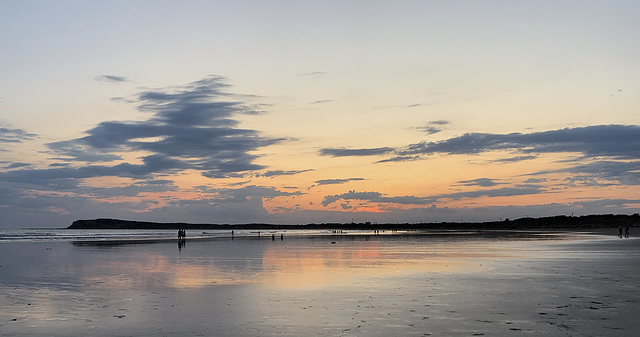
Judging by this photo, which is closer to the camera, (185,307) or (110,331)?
(110,331)

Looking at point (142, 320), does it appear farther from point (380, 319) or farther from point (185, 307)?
point (380, 319)

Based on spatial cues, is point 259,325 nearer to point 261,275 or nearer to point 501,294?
point 501,294

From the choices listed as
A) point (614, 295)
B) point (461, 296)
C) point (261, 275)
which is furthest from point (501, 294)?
point (261, 275)

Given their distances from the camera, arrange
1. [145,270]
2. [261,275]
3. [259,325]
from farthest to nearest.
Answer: [145,270], [261,275], [259,325]

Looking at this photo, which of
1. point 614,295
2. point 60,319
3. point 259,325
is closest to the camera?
point 259,325

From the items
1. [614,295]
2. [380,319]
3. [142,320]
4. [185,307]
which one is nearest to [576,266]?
[614,295]

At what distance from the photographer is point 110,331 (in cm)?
1411

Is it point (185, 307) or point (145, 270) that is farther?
point (145, 270)

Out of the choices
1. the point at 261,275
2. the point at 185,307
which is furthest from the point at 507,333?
the point at 261,275

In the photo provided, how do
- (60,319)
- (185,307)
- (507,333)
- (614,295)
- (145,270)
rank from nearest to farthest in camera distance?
1. (507,333)
2. (60,319)
3. (185,307)
4. (614,295)
5. (145,270)

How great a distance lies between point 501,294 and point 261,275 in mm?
12116

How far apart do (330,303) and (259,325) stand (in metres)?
4.21

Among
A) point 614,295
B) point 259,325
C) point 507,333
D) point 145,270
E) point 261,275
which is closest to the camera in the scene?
point 507,333

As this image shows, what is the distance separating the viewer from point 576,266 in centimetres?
3216
